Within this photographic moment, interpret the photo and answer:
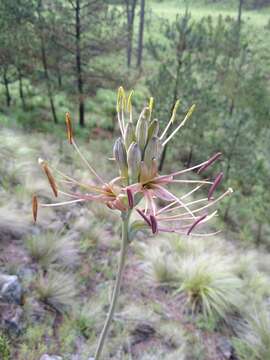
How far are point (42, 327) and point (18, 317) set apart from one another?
0.79 ft

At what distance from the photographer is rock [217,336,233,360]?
4.09m

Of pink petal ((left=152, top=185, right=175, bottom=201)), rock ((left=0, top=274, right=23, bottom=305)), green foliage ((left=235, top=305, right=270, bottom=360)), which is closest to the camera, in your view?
pink petal ((left=152, top=185, right=175, bottom=201))

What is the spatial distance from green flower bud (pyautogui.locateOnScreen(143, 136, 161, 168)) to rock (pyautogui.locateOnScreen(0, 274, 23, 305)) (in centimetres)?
239

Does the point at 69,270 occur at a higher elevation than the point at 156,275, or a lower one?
higher

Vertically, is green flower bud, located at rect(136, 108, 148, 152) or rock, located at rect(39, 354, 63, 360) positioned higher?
green flower bud, located at rect(136, 108, 148, 152)

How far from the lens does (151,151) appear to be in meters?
1.44

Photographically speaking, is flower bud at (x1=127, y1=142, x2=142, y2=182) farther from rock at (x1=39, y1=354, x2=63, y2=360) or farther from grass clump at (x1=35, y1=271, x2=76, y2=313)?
grass clump at (x1=35, y1=271, x2=76, y2=313)

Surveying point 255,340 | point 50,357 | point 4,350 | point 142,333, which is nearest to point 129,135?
point 4,350

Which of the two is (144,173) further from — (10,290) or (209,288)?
(209,288)

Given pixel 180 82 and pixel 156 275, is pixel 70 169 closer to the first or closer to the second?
pixel 156 275

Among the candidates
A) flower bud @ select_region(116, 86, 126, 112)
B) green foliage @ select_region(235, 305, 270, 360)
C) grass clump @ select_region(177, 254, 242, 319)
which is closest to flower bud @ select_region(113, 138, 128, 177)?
flower bud @ select_region(116, 86, 126, 112)

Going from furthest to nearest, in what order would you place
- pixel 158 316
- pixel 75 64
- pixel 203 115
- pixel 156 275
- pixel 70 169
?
pixel 75 64 < pixel 203 115 < pixel 70 169 < pixel 156 275 < pixel 158 316

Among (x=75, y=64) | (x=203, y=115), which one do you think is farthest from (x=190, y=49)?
(x=75, y=64)

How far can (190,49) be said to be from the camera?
11766mm
